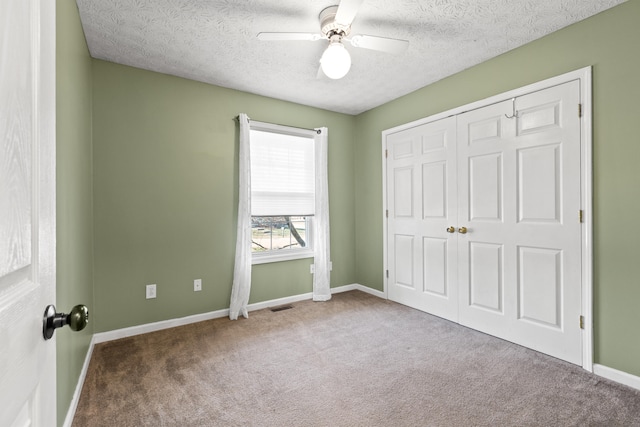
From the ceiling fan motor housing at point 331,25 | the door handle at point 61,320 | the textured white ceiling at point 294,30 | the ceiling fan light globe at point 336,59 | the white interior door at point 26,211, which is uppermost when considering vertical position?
the textured white ceiling at point 294,30

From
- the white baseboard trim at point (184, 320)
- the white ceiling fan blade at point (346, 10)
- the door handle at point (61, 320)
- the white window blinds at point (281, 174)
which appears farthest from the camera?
the white window blinds at point (281, 174)

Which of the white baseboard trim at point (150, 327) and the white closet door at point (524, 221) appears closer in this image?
the white baseboard trim at point (150, 327)

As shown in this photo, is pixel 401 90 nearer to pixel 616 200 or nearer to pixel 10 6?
pixel 616 200

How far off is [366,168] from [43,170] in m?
3.73

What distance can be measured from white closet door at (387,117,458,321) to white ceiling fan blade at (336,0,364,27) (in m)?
1.68

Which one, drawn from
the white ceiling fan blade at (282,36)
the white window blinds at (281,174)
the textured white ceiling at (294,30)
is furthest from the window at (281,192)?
the white ceiling fan blade at (282,36)

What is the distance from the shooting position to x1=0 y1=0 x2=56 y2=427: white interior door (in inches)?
19.2

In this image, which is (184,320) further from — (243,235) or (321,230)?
(321,230)

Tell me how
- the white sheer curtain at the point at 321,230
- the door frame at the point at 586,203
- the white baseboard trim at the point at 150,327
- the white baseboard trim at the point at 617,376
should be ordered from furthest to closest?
the white sheer curtain at the point at 321,230 → the door frame at the point at 586,203 → the white baseboard trim at the point at 617,376 → the white baseboard trim at the point at 150,327

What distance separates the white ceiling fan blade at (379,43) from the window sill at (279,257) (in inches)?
95.1

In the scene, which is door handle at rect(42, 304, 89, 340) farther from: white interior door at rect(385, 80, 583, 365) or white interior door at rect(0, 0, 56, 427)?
white interior door at rect(385, 80, 583, 365)

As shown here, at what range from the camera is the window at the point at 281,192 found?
11.6 ft

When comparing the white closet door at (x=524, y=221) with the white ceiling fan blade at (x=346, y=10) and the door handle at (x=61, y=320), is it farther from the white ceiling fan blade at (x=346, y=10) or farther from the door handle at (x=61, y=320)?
the door handle at (x=61, y=320)

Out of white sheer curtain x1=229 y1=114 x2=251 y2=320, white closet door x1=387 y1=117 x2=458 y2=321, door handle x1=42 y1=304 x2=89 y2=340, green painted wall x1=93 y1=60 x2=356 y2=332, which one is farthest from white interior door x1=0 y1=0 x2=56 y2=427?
white closet door x1=387 y1=117 x2=458 y2=321
